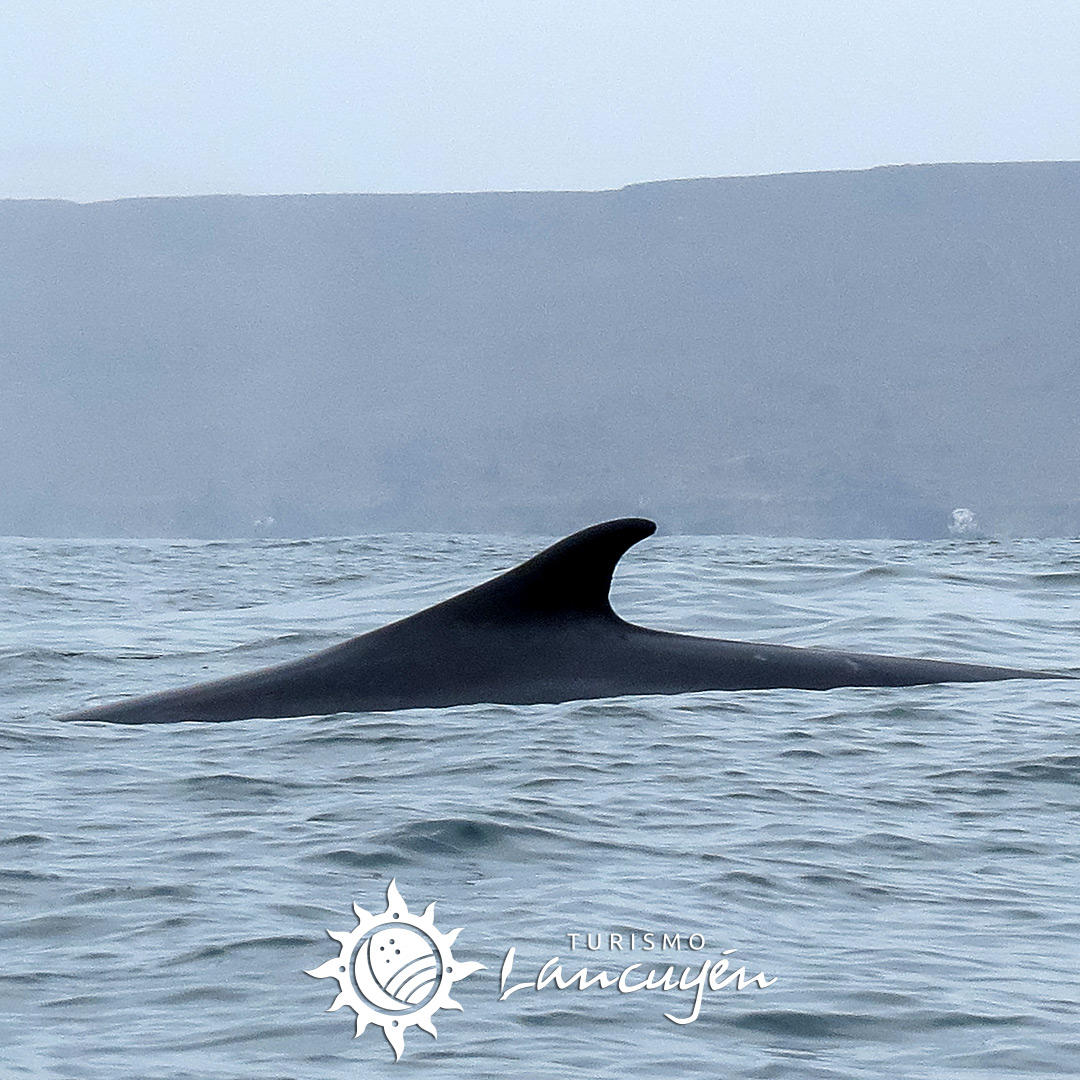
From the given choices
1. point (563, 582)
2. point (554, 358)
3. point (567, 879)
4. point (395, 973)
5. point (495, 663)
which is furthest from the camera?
point (554, 358)

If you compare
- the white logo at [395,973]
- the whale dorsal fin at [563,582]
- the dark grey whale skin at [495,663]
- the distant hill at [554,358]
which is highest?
the distant hill at [554,358]

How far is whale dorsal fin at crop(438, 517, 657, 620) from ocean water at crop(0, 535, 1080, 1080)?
437mm

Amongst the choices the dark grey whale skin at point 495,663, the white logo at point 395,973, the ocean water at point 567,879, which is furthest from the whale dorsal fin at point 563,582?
the white logo at point 395,973

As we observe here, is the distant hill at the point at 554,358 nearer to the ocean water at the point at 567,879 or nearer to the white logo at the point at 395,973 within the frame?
the ocean water at the point at 567,879

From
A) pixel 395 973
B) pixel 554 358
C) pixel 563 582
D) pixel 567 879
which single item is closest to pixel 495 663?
pixel 563 582

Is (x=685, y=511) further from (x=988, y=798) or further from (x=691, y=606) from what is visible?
(x=988, y=798)

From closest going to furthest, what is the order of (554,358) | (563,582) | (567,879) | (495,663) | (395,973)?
(395,973), (567,879), (563,582), (495,663), (554,358)

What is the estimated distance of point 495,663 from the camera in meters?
8.38

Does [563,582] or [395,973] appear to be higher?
[563,582]

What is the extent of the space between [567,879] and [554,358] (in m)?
107

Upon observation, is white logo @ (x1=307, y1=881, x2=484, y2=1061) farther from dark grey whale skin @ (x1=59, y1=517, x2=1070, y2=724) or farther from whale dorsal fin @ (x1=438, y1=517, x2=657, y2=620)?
dark grey whale skin @ (x1=59, y1=517, x2=1070, y2=724)

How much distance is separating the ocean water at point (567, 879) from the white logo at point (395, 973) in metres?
0.04

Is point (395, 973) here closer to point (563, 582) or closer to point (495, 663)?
point (563, 582)

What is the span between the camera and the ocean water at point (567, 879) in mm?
4238
